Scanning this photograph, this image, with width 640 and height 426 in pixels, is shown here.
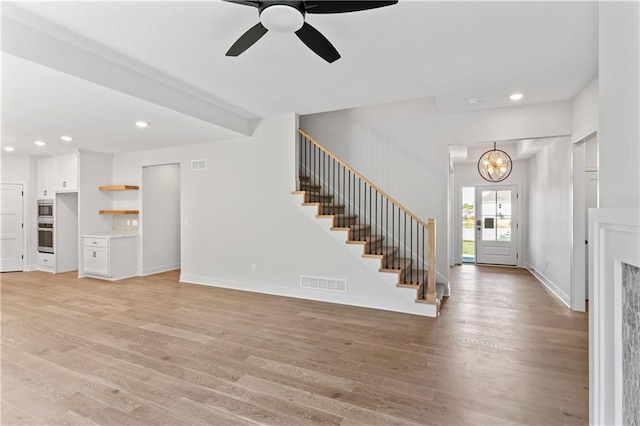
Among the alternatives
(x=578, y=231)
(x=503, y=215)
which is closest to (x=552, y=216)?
(x=578, y=231)

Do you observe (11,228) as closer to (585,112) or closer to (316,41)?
(316,41)

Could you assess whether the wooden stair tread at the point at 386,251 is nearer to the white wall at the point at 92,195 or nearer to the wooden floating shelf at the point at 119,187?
the wooden floating shelf at the point at 119,187

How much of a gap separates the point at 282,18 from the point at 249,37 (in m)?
0.35

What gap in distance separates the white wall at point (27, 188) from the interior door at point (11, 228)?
0.09m

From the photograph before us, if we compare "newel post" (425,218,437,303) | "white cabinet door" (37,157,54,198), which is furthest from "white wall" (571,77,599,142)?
"white cabinet door" (37,157,54,198)

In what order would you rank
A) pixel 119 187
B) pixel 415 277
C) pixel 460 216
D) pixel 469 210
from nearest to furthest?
pixel 415 277 → pixel 119 187 → pixel 460 216 → pixel 469 210

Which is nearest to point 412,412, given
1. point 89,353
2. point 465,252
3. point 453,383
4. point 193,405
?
point 453,383

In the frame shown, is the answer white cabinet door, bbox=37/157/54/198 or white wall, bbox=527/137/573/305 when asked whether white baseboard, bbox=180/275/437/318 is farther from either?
white cabinet door, bbox=37/157/54/198

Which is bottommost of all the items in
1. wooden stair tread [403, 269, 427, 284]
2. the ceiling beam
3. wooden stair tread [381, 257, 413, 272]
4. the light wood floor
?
the light wood floor

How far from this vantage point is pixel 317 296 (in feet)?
16.1

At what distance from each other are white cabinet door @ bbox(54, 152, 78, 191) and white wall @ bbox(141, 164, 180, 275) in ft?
4.69

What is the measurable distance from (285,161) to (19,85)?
3.21 metres

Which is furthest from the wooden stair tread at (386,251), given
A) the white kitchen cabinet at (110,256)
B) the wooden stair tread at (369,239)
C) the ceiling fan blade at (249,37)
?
the white kitchen cabinet at (110,256)

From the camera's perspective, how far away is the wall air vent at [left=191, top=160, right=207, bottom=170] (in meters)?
5.96
